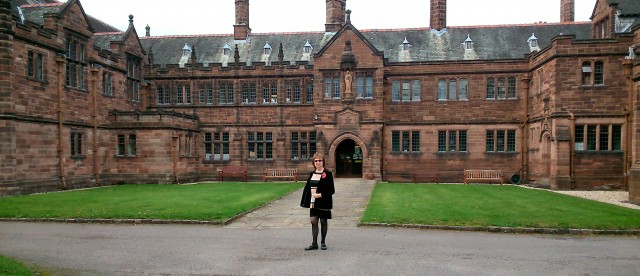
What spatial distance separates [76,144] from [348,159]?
60.1ft

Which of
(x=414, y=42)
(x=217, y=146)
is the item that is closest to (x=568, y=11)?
(x=414, y=42)

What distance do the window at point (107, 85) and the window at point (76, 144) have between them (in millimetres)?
3805

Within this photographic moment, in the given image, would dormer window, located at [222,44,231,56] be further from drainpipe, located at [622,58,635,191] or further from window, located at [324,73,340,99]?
drainpipe, located at [622,58,635,191]

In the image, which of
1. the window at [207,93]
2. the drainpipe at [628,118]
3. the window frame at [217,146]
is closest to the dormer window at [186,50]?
the window at [207,93]

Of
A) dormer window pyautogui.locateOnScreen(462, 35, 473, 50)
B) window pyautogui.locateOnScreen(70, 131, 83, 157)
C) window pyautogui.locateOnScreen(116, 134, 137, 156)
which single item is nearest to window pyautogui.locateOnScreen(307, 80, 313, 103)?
dormer window pyautogui.locateOnScreen(462, 35, 473, 50)

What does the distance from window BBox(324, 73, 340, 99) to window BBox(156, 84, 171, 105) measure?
491 inches

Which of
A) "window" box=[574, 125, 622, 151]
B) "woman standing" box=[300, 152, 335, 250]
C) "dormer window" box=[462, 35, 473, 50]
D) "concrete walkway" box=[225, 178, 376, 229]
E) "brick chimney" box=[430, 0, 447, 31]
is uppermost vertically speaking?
"brick chimney" box=[430, 0, 447, 31]

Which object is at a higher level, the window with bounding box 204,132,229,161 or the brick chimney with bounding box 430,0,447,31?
the brick chimney with bounding box 430,0,447,31

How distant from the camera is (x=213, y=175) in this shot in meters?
36.8

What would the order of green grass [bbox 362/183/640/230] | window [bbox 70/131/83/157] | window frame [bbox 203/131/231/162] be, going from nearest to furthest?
green grass [bbox 362/183/640/230]
window [bbox 70/131/83/157]
window frame [bbox 203/131/231/162]

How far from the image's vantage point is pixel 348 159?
36875mm

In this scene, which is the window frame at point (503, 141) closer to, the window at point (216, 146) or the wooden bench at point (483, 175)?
the wooden bench at point (483, 175)

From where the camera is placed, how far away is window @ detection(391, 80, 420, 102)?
35219mm

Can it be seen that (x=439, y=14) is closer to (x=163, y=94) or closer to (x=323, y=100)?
(x=323, y=100)
